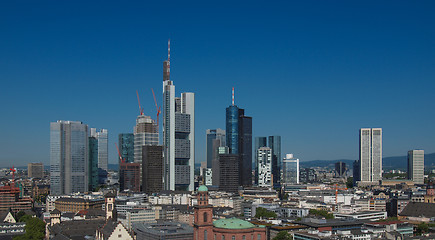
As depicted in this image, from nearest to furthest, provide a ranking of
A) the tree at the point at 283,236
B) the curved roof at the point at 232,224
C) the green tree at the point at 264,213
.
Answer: the curved roof at the point at 232,224 → the tree at the point at 283,236 → the green tree at the point at 264,213

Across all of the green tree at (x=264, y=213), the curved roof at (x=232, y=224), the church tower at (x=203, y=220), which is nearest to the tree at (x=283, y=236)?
the curved roof at (x=232, y=224)

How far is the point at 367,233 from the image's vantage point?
104m

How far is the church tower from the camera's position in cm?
8988

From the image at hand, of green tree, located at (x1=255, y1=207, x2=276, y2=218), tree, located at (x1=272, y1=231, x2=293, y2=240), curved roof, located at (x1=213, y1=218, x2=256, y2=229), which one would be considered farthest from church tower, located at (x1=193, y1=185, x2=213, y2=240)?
green tree, located at (x1=255, y1=207, x2=276, y2=218)

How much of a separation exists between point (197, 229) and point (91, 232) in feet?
99.3

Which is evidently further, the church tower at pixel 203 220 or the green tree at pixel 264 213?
the green tree at pixel 264 213

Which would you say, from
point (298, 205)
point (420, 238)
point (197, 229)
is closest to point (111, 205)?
point (197, 229)

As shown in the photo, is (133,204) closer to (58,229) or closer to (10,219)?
(10,219)

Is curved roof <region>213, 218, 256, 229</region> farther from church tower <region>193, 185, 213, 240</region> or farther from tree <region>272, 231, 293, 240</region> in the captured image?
tree <region>272, 231, 293, 240</region>

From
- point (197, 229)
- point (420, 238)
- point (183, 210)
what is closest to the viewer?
point (197, 229)

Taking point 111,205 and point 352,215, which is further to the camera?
point 352,215

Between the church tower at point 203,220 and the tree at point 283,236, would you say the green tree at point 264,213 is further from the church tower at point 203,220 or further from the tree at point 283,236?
the church tower at point 203,220

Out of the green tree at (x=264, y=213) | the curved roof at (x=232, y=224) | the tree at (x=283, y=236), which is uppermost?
the curved roof at (x=232, y=224)

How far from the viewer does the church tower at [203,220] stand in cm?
8988
